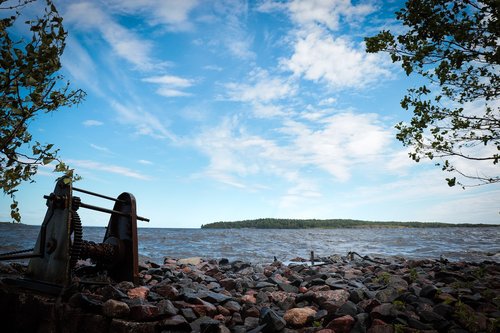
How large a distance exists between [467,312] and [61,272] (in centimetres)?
631

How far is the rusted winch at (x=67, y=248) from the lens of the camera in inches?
207

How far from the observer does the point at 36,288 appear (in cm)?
532

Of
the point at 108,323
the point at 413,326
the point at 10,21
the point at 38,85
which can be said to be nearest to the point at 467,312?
the point at 413,326

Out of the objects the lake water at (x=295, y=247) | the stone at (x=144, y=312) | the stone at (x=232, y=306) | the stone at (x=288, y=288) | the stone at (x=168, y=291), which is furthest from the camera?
the lake water at (x=295, y=247)

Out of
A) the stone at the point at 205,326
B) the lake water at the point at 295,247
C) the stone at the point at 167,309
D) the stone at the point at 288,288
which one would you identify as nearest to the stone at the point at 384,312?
the stone at the point at 205,326

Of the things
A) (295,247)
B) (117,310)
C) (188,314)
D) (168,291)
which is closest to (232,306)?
(188,314)

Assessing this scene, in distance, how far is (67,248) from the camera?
17.2 feet

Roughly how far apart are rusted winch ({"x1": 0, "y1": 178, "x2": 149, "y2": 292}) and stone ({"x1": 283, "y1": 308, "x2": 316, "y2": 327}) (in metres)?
3.24

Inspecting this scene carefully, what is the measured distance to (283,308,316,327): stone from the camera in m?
4.69

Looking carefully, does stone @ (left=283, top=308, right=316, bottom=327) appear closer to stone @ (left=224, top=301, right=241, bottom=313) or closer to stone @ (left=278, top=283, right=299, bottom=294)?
stone @ (left=224, top=301, right=241, bottom=313)

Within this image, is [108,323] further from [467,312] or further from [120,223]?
[467,312]

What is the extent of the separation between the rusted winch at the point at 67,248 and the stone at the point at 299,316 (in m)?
3.24

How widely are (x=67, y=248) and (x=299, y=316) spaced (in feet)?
13.1

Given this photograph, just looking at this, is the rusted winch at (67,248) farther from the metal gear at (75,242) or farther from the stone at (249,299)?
the stone at (249,299)
